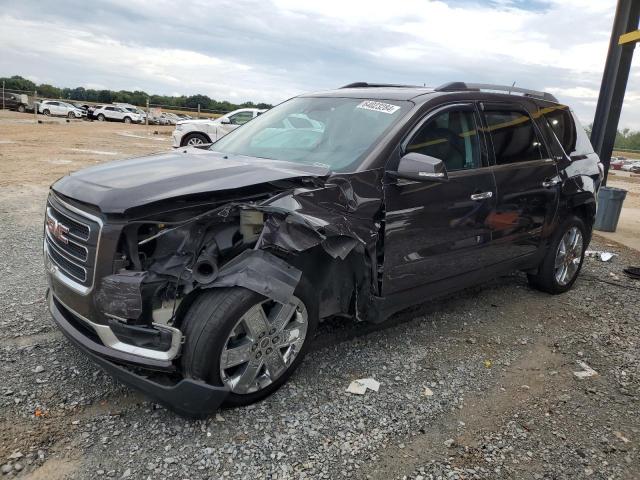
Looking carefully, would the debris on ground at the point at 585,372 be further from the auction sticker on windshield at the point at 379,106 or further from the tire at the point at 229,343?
the auction sticker on windshield at the point at 379,106

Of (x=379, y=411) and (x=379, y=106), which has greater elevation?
(x=379, y=106)

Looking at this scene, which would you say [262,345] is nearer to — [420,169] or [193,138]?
[420,169]

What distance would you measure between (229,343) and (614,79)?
31.2ft

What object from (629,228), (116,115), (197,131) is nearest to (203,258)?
(629,228)

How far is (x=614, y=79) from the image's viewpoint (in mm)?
9531

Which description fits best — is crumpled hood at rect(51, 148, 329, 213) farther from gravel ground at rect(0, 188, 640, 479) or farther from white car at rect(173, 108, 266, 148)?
white car at rect(173, 108, 266, 148)

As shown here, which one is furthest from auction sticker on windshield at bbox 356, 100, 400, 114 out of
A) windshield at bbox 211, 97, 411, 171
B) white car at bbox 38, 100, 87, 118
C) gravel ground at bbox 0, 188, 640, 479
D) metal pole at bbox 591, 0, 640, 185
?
white car at bbox 38, 100, 87, 118

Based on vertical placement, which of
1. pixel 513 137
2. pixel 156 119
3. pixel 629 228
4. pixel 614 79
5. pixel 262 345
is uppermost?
pixel 614 79

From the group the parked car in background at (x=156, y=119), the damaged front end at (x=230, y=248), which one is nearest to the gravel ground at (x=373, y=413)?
the damaged front end at (x=230, y=248)

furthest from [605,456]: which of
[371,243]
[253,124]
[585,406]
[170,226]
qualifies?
[253,124]

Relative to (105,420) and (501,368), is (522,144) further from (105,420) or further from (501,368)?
(105,420)

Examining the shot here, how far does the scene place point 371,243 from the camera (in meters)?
3.30

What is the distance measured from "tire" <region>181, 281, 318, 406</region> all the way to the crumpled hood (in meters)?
0.59

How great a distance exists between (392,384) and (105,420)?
1759mm
